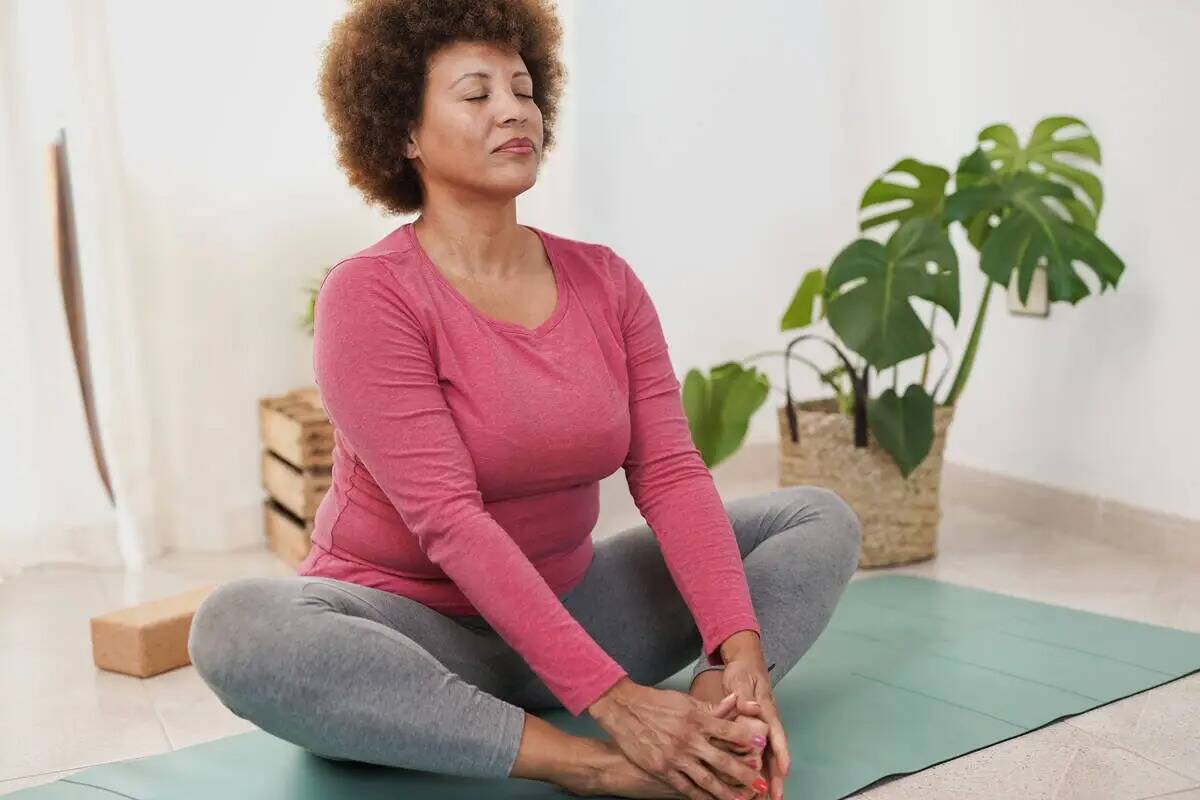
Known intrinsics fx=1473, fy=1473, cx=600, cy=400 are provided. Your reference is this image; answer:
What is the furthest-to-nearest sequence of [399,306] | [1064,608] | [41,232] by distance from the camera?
1. [41,232]
2. [1064,608]
3. [399,306]

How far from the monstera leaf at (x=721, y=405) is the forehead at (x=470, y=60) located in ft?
3.34

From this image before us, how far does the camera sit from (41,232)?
265 centimetres

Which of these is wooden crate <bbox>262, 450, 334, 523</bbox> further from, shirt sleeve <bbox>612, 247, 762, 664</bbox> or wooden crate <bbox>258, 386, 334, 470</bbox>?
shirt sleeve <bbox>612, 247, 762, 664</bbox>

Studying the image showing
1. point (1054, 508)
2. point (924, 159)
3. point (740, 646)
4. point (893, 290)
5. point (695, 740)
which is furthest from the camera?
point (924, 159)

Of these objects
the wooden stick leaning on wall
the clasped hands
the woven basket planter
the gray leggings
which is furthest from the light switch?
the wooden stick leaning on wall

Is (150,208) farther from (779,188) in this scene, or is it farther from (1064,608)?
(1064,608)

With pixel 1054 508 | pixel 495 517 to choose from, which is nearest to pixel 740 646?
pixel 495 517

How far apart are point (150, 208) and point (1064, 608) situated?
5.92 ft

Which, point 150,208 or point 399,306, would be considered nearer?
point 399,306

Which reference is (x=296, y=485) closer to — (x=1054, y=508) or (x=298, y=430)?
(x=298, y=430)

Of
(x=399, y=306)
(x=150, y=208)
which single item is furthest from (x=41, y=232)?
(x=399, y=306)

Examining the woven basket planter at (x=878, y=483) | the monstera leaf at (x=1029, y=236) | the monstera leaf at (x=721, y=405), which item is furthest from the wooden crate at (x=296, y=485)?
the monstera leaf at (x=1029, y=236)

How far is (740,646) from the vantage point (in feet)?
5.25

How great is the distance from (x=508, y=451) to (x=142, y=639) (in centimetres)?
83
